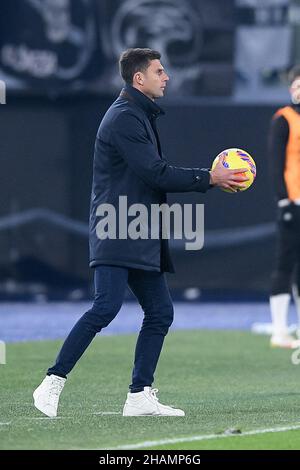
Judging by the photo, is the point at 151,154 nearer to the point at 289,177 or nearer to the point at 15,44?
the point at 289,177

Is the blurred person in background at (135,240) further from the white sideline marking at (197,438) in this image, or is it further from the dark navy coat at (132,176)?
the white sideline marking at (197,438)

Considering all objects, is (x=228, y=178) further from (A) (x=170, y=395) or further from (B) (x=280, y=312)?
(B) (x=280, y=312)

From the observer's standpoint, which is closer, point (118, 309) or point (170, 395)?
point (118, 309)

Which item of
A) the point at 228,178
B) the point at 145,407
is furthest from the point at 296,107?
the point at 145,407

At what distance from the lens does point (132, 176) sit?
8328 mm

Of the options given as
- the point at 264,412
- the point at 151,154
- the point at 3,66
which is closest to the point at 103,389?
the point at 264,412

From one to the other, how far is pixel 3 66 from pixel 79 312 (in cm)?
329

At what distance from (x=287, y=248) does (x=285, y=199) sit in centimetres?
49

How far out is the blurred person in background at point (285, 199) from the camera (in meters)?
13.0

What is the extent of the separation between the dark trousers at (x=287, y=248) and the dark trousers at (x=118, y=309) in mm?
4722

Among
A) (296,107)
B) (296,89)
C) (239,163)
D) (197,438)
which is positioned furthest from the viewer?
(296,107)

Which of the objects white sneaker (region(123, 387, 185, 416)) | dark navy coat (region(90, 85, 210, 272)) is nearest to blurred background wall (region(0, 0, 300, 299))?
dark navy coat (region(90, 85, 210, 272))

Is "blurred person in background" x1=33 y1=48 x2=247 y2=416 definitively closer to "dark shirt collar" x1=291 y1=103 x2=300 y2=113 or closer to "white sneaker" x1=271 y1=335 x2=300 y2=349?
"dark shirt collar" x1=291 y1=103 x2=300 y2=113

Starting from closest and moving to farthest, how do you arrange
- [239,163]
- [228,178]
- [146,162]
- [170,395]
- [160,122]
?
[146,162]
[228,178]
[239,163]
[170,395]
[160,122]
